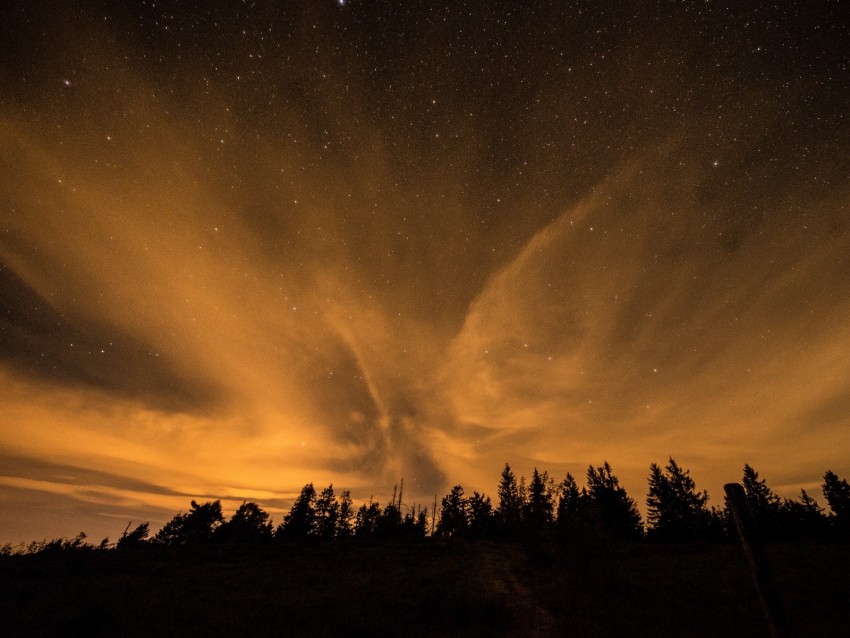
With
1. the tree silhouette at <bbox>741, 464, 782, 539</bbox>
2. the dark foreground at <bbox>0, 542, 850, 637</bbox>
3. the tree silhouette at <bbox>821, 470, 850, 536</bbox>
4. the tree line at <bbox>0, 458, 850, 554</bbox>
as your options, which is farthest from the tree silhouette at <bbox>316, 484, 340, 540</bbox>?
the tree silhouette at <bbox>821, 470, 850, 536</bbox>

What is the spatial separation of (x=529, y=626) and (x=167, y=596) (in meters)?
19.6

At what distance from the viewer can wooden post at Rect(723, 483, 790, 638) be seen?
224 inches

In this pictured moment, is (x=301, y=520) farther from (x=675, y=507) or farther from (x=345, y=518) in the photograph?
(x=675, y=507)

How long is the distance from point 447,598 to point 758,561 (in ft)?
47.0

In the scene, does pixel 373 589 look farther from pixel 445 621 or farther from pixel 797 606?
pixel 797 606

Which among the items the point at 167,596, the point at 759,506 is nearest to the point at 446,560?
the point at 167,596

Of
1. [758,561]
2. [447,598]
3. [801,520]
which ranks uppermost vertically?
[801,520]

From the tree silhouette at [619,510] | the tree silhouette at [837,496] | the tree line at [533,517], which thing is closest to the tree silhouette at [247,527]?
the tree line at [533,517]

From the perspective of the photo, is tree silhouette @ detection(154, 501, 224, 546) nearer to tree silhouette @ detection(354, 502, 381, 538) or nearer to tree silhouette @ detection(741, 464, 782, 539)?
tree silhouette @ detection(354, 502, 381, 538)

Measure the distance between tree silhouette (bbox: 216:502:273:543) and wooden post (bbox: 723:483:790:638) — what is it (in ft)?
259

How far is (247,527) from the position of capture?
241ft

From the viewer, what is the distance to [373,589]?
65.7 ft

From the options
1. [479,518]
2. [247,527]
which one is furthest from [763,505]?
[247,527]

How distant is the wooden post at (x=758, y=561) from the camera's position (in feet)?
18.7
